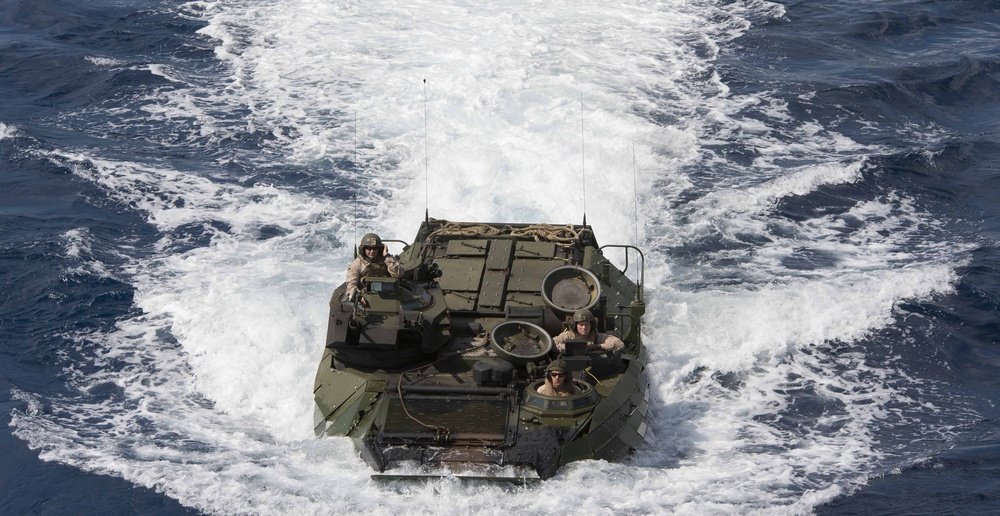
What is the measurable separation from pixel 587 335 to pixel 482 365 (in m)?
1.63

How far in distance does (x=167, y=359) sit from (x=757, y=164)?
13.1 metres

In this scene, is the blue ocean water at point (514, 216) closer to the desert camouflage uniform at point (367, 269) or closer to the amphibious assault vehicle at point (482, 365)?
the amphibious assault vehicle at point (482, 365)

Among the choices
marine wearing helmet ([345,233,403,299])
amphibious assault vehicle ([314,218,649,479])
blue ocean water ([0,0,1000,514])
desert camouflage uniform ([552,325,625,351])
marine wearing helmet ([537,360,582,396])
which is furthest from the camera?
marine wearing helmet ([345,233,403,299])

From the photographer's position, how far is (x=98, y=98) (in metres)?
30.4

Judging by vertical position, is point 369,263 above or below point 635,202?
above

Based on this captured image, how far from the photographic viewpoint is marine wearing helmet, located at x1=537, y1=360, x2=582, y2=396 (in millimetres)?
16955

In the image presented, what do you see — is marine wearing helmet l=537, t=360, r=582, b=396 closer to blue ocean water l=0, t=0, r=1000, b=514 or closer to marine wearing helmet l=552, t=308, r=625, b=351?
marine wearing helmet l=552, t=308, r=625, b=351

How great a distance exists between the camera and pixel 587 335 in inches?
715

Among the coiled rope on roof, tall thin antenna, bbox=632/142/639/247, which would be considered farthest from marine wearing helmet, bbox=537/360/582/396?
tall thin antenna, bbox=632/142/639/247

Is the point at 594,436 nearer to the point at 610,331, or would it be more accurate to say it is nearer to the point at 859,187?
the point at 610,331

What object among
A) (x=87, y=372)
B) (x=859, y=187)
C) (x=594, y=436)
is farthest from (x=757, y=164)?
(x=87, y=372)

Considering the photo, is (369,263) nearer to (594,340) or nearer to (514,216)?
(594,340)

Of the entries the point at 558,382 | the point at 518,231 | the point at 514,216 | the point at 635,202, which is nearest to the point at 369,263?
the point at 518,231

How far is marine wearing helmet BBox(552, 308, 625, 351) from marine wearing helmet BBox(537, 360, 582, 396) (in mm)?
817
